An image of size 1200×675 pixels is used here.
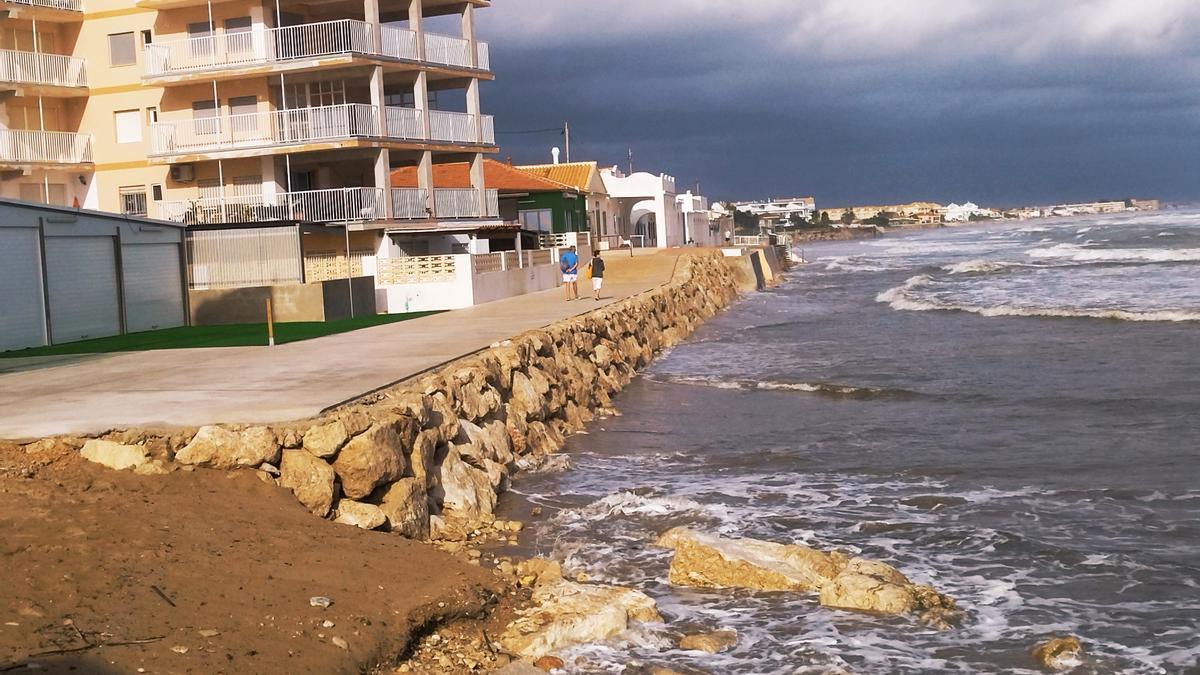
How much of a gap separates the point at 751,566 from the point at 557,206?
49607 millimetres

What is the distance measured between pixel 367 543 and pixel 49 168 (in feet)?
121

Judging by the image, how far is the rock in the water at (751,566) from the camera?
9406 mm

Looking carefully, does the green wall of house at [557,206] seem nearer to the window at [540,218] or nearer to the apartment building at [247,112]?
the window at [540,218]

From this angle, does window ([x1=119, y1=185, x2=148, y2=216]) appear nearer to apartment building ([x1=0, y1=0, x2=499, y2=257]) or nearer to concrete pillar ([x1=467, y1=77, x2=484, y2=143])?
apartment building ([x1=0, y1=0, x2=499, y2=257])

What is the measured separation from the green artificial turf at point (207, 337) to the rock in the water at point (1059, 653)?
16198 mm

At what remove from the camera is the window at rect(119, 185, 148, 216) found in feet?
136

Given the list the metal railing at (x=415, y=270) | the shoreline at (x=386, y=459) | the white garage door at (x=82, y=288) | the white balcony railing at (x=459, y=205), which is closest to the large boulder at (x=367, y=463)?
the shoreline at (x=386, y=459)

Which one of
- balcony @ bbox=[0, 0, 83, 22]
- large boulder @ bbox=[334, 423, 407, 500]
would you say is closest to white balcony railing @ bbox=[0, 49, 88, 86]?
balcony @ bbox=[0, 0, 83, 22]

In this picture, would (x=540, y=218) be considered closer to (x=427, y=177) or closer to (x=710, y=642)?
(x=427, y=177)

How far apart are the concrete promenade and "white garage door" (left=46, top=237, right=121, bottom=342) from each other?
13.7 ft

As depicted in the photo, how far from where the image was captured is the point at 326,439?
1034cm

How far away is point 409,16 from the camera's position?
132 ft

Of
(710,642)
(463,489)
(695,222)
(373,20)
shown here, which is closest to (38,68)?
(373,20)

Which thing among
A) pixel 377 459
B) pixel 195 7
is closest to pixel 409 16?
pixel 195 7
